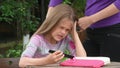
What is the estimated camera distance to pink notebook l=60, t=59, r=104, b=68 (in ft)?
8.59

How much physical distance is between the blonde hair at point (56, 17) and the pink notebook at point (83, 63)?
15.5 inches

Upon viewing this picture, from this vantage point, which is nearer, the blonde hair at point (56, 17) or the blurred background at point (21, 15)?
the blonde hair at point (56, 17)

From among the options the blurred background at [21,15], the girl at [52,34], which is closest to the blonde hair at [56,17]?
the girl at [52,34]

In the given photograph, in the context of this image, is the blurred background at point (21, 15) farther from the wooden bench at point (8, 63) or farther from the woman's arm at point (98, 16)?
the woman's arm at point (98, 16)

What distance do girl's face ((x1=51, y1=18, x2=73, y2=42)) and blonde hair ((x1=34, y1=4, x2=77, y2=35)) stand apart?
3cm

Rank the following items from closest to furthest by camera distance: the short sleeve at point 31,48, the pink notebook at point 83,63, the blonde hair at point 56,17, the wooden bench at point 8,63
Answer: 1. the pink notebook at point 83,63
2. the short sleeve at point 31,48
3. the blonde hair at point 56,17
4. the wooden bench at point 8,63

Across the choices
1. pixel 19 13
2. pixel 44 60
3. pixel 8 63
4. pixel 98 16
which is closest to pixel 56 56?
pixel 44 60

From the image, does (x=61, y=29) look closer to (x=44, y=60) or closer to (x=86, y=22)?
(x=86, y=22)

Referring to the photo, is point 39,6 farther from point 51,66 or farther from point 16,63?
point 51,66

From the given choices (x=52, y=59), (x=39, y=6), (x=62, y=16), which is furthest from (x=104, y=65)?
(x=39, y=6)

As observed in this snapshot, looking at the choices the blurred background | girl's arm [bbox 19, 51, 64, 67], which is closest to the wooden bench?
girl's arm [bbox 19, 51, 64, 67]

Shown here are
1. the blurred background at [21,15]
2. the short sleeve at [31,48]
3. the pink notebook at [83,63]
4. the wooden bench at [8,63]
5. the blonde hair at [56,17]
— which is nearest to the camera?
the pink notebook at [83,63]

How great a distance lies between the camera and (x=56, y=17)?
3.09m

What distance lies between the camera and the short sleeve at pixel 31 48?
2.96 meters
